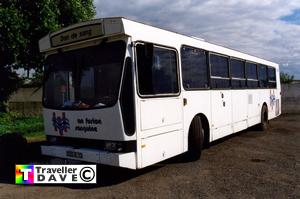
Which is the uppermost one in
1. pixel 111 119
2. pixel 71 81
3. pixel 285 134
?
pixel 71 81

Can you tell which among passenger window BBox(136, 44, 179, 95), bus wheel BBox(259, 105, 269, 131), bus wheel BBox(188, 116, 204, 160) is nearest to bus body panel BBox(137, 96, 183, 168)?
passenger window BBox(136, 44, 179, 95)

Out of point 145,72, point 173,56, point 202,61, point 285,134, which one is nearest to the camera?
point 145,72

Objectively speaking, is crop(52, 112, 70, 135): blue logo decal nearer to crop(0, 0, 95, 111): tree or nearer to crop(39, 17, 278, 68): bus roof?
crop(39, 17, 278, 68): bus roof

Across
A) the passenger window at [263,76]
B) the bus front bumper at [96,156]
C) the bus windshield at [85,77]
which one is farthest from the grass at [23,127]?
the passenger window at [263,76]

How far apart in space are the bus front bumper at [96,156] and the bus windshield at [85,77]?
807 mm

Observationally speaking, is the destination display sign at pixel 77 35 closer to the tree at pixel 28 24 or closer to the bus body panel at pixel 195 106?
the bus body panel at pixel 195 106

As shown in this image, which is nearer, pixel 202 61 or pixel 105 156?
pixel 105 156

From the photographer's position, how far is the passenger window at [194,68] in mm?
8164

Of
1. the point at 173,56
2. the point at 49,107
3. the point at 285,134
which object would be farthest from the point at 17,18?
the point at 285,134

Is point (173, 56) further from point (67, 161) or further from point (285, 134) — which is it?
point (285, 134)

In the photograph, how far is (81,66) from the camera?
7.03m

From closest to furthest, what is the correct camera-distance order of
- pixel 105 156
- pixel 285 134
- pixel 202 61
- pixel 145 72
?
pixel 105 156 → pixel 145 72 → pixel 202 61 → pixel 285 134

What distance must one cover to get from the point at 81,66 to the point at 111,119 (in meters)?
1.34

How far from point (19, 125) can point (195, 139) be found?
9614mm
